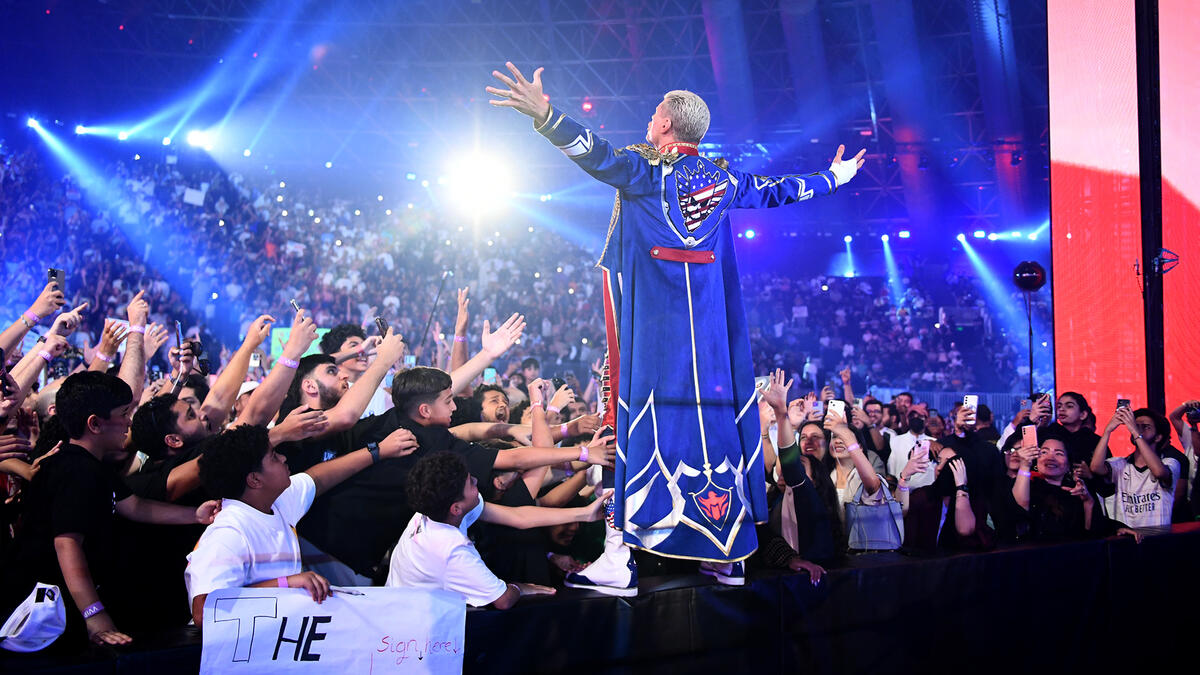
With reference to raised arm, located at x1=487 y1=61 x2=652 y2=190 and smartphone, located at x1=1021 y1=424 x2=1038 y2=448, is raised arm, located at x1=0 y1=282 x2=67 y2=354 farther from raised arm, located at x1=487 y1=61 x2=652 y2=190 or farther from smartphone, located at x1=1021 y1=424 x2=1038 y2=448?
smartphone, located at x1=1021 y1=424 x2=1038 y2=448

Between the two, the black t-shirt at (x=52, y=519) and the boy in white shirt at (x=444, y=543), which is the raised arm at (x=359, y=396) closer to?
the boy in white shirt at (x=444, y=543)

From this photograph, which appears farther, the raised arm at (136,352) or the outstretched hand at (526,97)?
the raised arm at (136,352)

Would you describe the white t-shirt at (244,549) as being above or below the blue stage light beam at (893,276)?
below

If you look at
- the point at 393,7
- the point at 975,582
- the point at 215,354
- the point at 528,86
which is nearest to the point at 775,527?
the point at 975,582

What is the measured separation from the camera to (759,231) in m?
18.7

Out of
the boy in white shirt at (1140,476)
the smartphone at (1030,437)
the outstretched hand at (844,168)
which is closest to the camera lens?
the outstretched hand at (844,168)

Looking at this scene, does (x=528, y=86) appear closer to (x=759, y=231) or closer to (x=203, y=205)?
(x=203, y=205)

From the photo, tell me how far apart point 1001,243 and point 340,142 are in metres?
13.5

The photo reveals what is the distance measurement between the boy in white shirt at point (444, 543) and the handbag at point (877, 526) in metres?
2.24

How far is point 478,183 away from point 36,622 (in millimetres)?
14808

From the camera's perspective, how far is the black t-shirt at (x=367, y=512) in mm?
3482

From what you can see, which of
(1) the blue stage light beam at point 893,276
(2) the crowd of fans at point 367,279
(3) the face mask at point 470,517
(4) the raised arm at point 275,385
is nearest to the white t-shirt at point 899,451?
(3) the face mask at point 470,517

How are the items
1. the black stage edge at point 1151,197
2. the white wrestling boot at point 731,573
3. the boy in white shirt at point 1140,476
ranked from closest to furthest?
the white wrestling boot at point 731,573
the boy in white shirt at point 1140,476
the black stage edge at point 1151,197

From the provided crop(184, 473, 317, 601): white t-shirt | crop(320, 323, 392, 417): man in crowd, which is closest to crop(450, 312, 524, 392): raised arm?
crop(320, 323, 392, 417): man in crowd
